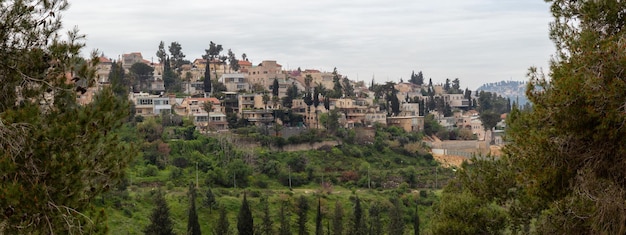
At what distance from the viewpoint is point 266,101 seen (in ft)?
188

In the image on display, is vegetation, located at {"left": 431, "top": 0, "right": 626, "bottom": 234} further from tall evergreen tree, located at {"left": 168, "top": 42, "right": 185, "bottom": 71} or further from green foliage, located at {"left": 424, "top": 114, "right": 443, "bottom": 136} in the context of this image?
tall evergreen tree, located at {"left": 168, "top": 42, "right": 185, "bottom": 71}

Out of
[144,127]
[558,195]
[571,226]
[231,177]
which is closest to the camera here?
[558,195]

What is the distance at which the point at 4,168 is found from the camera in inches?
230

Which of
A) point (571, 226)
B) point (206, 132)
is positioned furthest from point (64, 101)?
point (206, 132)

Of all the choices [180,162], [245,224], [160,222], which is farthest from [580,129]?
[180,162]

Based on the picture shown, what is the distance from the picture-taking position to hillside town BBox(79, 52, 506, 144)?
5538 centimetres

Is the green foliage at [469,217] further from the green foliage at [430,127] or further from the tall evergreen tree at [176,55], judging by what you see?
the tall evergreen tree at [176,55]

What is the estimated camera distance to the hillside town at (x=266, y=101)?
2180 inches

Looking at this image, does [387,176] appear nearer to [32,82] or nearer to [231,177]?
[231,177]

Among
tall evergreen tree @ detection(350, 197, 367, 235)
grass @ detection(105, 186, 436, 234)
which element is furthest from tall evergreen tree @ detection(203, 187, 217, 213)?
tall evergreen tree @ detection(350, 197, 367, 235)

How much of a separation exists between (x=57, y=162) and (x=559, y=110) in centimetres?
467

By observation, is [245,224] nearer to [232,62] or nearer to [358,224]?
[358,224]

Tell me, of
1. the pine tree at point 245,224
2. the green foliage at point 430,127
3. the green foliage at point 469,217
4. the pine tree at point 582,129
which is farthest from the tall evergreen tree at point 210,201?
the green foliage at point 430,127

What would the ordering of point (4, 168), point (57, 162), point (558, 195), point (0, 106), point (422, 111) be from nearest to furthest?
point (4, 168) < point (57, 162) < point (0, 106) < point (558, 195) < point (422, 111)
